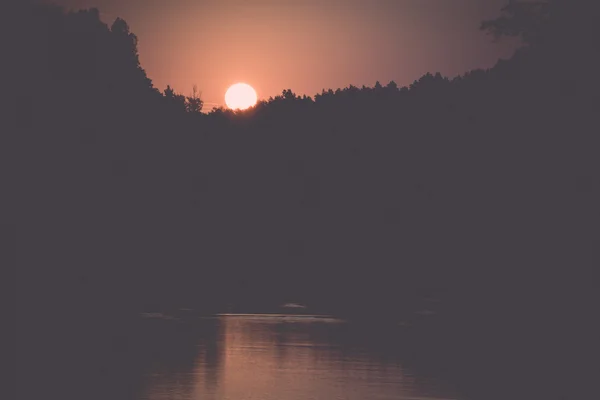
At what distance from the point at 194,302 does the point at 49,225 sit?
23.2 metres

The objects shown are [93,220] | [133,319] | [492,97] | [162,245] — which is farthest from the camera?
[492,97]

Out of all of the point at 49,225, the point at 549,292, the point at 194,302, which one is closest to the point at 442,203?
the point at 49,225

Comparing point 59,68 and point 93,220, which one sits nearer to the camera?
point 93,220

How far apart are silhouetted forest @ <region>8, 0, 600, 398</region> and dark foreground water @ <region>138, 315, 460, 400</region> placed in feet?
4.17

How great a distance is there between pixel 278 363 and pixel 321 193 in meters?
51.9

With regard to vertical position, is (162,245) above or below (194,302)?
above

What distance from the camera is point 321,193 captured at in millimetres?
66062

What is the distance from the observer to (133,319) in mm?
20172

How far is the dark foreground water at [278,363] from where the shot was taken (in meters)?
11.7

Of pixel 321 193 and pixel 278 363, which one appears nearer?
pixel 278 363

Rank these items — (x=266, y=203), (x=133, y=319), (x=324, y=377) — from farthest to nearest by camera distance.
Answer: (x=266, y=203) → (x=133, y=319) → (x=324, y=377)

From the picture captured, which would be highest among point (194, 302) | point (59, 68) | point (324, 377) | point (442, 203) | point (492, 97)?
point (59, 68)

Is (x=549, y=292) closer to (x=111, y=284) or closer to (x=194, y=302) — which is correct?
(x=194, y=302)

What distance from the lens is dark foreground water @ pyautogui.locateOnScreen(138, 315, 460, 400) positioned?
11.7 m
